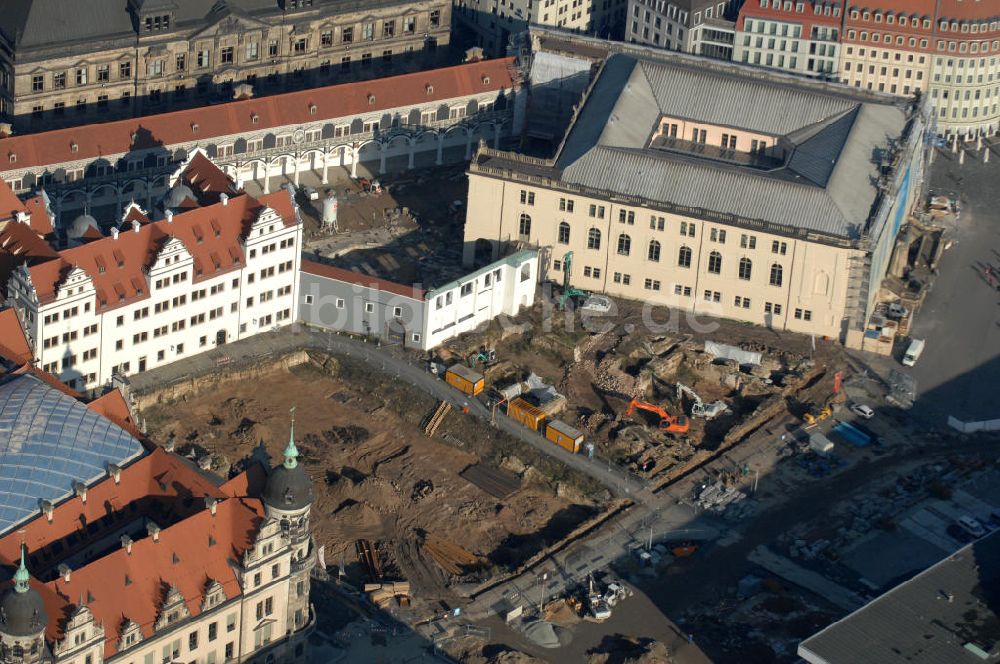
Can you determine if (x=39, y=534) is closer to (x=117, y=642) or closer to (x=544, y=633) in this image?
(x=117, y=642)

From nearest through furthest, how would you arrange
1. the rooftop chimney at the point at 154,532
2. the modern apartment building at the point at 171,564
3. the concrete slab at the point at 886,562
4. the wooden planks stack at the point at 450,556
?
1. the modern apartment building at the point at 171,564
2. the rooftop chimney at the point at 154,532
3. the wooden planks stack at the point at 450,556
4. the concrete slab at the point at 886,562

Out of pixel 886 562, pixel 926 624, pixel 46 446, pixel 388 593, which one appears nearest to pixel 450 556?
pixel 388 593

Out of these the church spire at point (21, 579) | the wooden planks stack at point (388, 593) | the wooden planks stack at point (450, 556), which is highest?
the church spire at point (21, 579)

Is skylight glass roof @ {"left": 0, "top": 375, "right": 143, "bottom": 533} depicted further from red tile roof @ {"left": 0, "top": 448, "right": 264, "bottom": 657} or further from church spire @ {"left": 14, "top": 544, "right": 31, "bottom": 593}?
church spire @ {"left": 14, "top": 544, "right": 31, "bottom": 593}

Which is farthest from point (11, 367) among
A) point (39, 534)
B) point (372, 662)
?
point (372, 662)

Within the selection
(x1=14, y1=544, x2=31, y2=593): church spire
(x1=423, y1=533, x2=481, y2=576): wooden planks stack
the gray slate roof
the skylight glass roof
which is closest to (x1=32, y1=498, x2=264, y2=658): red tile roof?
(x1=14, y1=544, x2=31, y2=593): church spire

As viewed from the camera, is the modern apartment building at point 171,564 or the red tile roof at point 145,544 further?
the red tile roof at point 145,544

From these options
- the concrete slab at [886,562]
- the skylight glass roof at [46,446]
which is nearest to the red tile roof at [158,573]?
the skylight glass roof at [46,446]

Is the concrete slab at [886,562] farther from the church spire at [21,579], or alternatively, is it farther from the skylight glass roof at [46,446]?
the church spire at [21,579]
